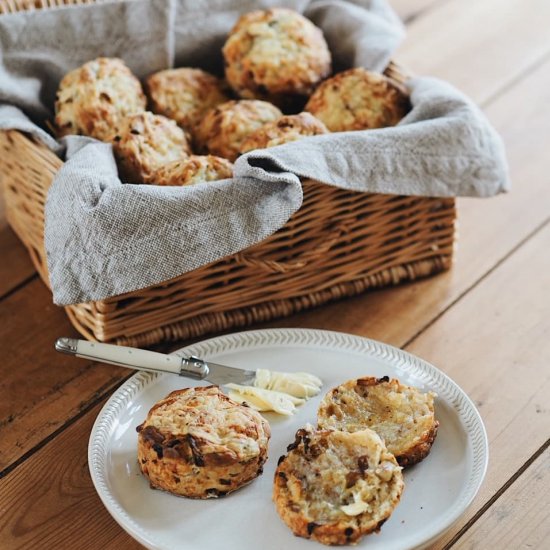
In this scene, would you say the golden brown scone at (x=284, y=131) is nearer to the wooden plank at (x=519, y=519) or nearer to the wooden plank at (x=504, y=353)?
the wooden plank at (x=504, y=353)

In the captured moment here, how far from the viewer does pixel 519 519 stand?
123 cm

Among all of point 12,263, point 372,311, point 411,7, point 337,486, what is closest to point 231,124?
point 372,311

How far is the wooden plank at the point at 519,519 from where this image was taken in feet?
3.92

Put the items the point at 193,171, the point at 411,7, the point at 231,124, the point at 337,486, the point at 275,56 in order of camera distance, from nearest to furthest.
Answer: the point at 337,486
the point at 193,171
the point at 231,124
the point at 275,56
the point at 411,7

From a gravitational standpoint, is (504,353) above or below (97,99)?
below

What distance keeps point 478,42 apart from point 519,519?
1.55m

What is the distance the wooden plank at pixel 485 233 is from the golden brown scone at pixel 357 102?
0.30 m

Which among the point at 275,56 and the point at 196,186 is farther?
the point at 275,56

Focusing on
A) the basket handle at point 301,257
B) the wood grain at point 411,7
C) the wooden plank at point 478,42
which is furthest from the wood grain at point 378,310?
the wood grain at point 411,7

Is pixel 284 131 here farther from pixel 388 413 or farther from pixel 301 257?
pixel 388 413

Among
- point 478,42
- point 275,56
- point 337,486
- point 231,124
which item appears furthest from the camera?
point 478,42

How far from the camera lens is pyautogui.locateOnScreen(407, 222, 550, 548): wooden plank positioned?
135 centimetres

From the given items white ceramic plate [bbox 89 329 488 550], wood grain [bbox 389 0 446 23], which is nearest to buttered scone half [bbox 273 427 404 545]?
white ceramic plate [bbox 89 329 488 550]

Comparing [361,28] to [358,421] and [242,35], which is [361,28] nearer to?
[242,35]
